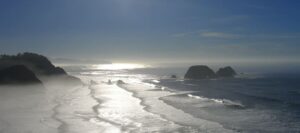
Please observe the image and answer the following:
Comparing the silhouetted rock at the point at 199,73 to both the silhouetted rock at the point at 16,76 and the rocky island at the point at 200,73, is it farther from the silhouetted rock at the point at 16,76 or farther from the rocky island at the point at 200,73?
the silhouetted rock at the point at 16,76

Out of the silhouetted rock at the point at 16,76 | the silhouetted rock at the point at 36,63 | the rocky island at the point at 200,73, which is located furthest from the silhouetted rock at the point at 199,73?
the silhouetted rock at the point at 16,76

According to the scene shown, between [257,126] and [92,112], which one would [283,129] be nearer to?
[257,126]

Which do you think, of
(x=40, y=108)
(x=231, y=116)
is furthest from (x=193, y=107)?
(x=40, y=108)

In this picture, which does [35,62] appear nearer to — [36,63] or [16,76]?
→ [36,63]

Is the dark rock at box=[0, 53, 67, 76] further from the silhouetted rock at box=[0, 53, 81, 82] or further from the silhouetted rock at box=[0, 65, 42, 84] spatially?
the silhouetted rock at box=[0, 65, 42, 84]

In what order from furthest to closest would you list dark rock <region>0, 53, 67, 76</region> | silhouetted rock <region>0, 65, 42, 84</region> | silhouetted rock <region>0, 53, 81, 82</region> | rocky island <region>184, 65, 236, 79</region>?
rocky island <region>184, 65, 236, 79</region> < dark rock <region>0, 53, 67, 76</region> < silhouetted rock <region>0, 53, 81, 82</region> < silhouetted rock <region>0, 65, 42, 84</region>

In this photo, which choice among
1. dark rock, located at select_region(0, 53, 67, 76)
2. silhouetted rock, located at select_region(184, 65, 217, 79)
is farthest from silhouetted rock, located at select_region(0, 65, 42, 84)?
silhouetted rock, located at select_region(184, 65, 217, 79)

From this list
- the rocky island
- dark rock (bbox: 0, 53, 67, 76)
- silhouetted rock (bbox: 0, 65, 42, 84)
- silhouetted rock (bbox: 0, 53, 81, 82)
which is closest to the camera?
silhouetted rock (bbox: 0, 65, 42, 84)

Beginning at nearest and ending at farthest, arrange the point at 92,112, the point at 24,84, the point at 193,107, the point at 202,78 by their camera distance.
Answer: the point at 92,112, the point at 193,107, the point at 24,84, the point at 202,78
